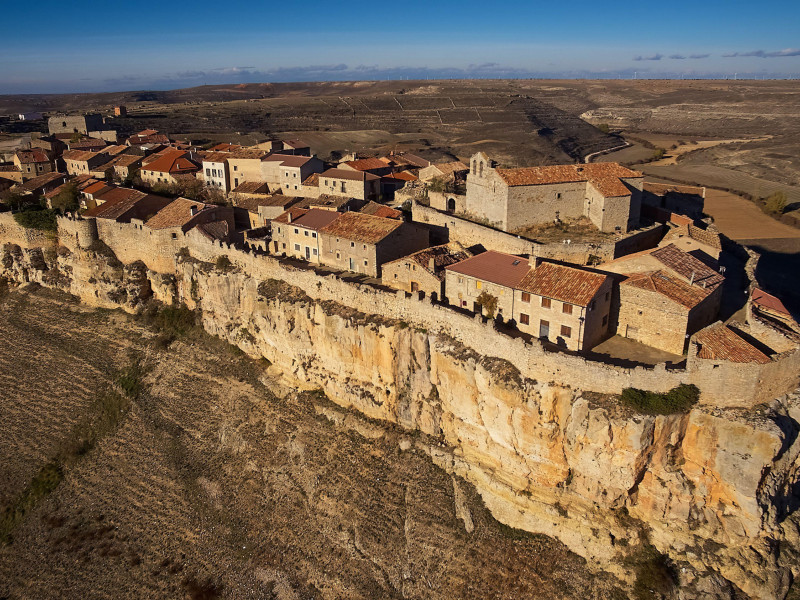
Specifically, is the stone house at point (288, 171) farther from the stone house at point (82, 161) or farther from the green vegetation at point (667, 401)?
the green vegetation at point (667, 401)

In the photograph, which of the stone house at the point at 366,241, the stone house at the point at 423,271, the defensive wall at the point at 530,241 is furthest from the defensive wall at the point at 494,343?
the defensive wall at the point at 530,241

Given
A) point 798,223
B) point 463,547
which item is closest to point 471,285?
point 463,547

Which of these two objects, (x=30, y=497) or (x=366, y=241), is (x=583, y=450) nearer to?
(x=366, y=241)

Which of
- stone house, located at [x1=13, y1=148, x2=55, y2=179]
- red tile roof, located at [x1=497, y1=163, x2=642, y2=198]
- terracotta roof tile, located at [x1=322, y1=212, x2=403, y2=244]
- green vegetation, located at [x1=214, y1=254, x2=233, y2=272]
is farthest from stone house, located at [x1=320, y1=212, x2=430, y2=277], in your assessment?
stone house, located at [x1=13, y1=148, x2=55, y2=179]

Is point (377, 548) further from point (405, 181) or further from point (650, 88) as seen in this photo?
point (650, 88)

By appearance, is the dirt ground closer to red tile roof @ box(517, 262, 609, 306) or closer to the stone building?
red tile roof @ box(517, 262, 609, 306)

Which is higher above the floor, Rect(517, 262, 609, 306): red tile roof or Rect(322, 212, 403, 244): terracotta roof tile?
Rect(322, 212, 403, 244): terracotta roof tile
